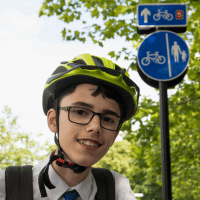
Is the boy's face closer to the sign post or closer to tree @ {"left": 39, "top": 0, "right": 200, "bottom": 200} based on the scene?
the sign post

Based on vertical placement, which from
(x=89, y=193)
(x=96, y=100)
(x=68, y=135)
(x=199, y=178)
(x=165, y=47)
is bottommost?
(x=199, y=178)

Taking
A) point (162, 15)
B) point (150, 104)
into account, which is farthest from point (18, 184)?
point (150, 104)

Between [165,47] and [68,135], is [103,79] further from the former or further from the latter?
[165,47]

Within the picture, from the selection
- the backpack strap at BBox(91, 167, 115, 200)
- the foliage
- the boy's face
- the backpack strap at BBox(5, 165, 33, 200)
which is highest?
the boy's face

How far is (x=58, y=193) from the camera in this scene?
5.69 ft

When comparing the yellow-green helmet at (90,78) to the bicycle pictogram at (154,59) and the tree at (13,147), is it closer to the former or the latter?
the bicycle pictogram at (154,59)

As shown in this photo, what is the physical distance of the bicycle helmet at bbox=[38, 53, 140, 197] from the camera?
1798 mm

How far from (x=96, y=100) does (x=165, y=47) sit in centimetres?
151

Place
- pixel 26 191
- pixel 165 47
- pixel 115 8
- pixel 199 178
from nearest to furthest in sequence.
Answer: pixel 26 191 < pixel 165 47 < pixel 115 8 < pixel 199 178

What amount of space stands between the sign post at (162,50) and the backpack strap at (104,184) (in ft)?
3.29

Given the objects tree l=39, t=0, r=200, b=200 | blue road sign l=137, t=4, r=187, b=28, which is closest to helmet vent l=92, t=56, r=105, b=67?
blue road sign l=137, t=4, r=187, b=28

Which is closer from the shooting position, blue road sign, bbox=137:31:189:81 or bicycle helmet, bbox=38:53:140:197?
bicycle helmet, bbox=38:53:140:197

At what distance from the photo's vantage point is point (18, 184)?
1.73m

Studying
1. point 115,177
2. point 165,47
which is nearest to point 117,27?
point 165,47
